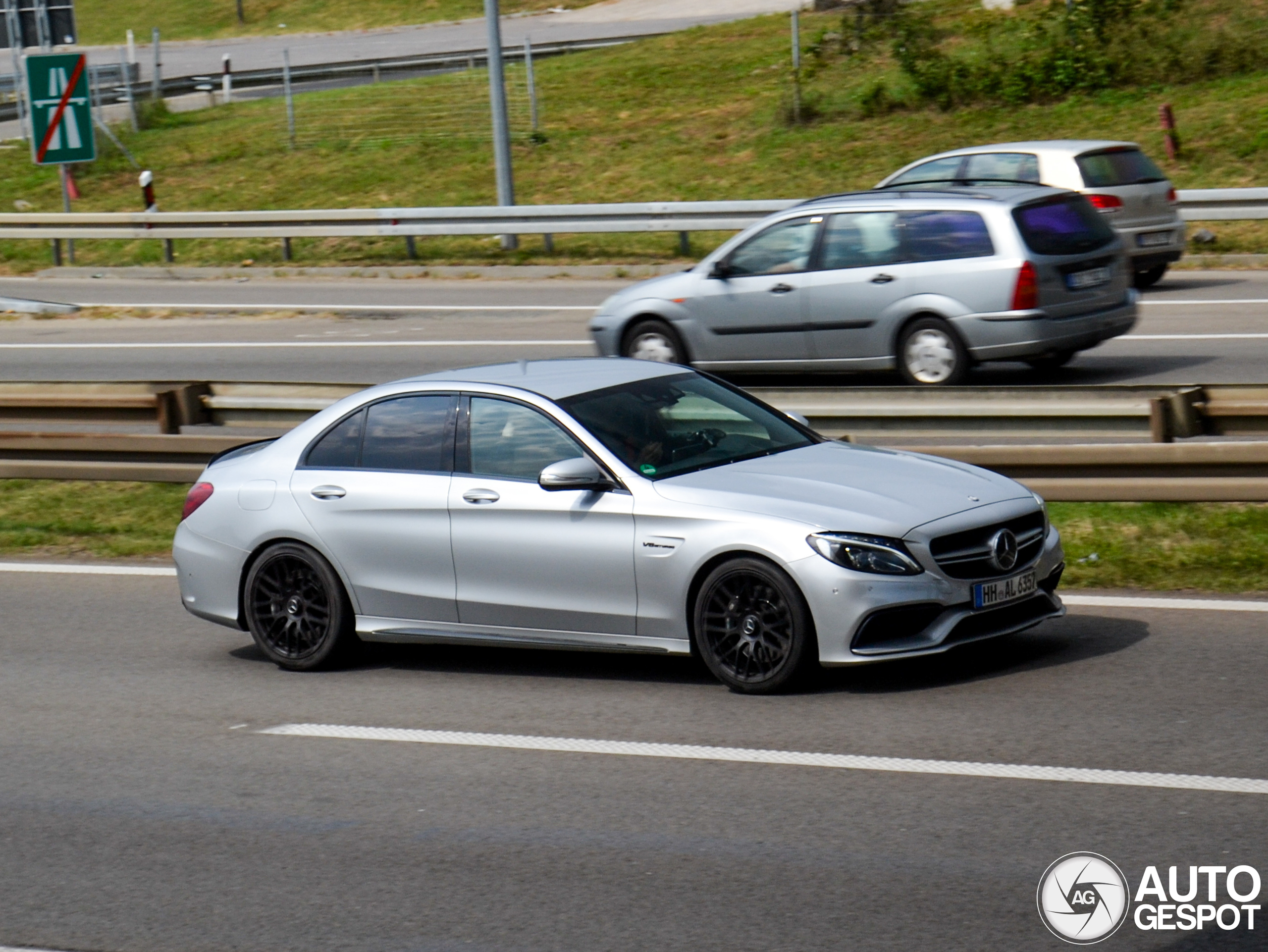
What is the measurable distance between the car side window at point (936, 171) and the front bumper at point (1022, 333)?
6046mm

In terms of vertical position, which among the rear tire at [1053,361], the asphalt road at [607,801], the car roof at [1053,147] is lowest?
the asphalt road at [607,801]

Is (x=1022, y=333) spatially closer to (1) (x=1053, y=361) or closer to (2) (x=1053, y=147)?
(1) (x=1053, y=361)

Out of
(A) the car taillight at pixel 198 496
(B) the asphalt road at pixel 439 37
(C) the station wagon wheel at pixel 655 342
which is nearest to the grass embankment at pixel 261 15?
(B) the asphalt road at pixel 439 37

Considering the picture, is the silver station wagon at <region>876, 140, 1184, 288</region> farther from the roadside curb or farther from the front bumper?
the front bumper

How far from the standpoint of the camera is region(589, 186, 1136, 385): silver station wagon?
44.5ft

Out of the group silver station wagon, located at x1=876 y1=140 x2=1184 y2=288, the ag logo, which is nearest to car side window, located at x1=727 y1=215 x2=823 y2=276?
silver station wagon, located at x1=876 y1=140 x2=1184 y2=288

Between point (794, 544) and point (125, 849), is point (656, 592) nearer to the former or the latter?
point (794, 544)

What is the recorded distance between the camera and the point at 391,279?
24.7 meters

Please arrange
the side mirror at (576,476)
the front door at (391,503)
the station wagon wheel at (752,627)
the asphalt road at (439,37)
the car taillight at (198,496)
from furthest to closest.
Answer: the asphalt road at (439,37), the car taillight at (198,496), the front door at (391,503), the side mirror at (576,476), the station wagon wheel at (752,627)

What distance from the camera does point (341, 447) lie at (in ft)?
28.1

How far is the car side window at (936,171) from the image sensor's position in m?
19.6

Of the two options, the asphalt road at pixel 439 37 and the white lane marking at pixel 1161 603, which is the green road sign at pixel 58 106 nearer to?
the asphalt road at pixel 439 37

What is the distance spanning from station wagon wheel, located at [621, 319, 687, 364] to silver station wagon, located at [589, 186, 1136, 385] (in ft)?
0.07

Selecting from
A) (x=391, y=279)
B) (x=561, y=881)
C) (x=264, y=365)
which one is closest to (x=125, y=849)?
(x=561, y=881)
